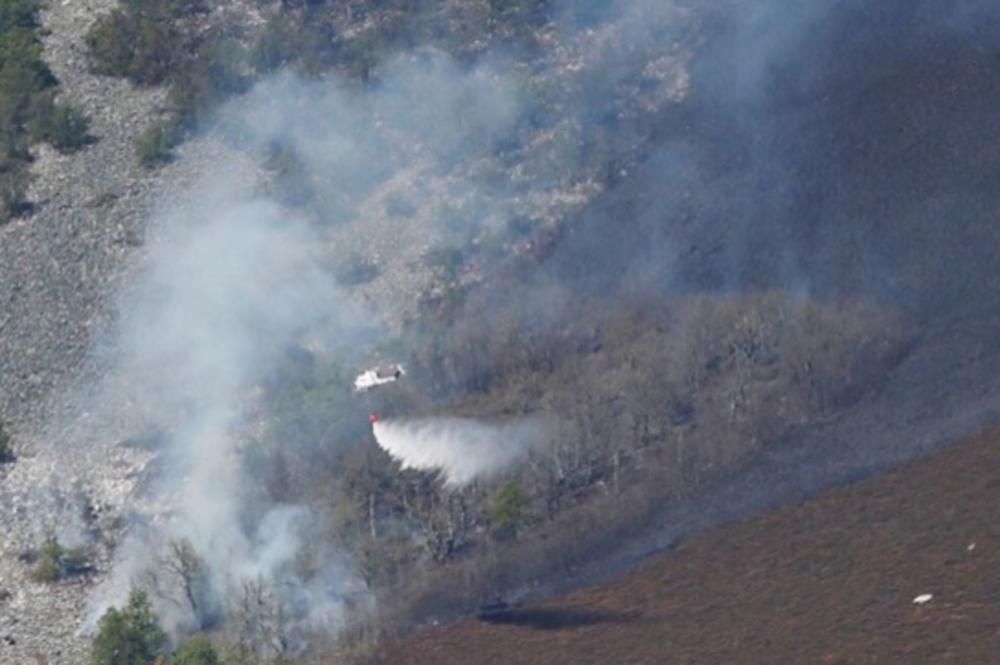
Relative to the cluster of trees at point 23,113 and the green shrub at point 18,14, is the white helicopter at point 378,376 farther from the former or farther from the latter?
the green shrub at point 18,14

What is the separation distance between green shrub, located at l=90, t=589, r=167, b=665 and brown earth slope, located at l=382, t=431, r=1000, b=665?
6536 mm

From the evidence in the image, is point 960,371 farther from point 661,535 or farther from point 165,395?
point 165,395

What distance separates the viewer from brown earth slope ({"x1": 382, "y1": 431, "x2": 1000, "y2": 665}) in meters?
66.2

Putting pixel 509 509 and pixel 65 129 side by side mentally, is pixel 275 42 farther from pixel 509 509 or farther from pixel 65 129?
pixel 509 509

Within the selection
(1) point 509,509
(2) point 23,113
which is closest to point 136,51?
(2) point 23,113

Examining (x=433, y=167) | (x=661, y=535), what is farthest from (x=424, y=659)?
(x=433, y=167)

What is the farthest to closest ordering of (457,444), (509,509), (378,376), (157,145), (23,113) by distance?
(23,113) → (157,145) → (378,376) → (457,444) → (509,509)

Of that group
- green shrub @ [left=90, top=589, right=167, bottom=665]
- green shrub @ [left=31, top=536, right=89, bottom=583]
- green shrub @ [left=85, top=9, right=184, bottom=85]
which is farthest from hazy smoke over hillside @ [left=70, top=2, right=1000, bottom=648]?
green shrub @ [left=85, top=9, right=184, bottom=85]

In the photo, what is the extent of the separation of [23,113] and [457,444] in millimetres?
30508

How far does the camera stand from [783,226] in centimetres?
8506

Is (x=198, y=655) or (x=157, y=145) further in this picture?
(x=157, y=145)

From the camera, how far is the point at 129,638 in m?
71.2

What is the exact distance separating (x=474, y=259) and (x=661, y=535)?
17.4 m

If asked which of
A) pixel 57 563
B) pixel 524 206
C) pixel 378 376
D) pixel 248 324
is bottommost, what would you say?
pixel 57 563
